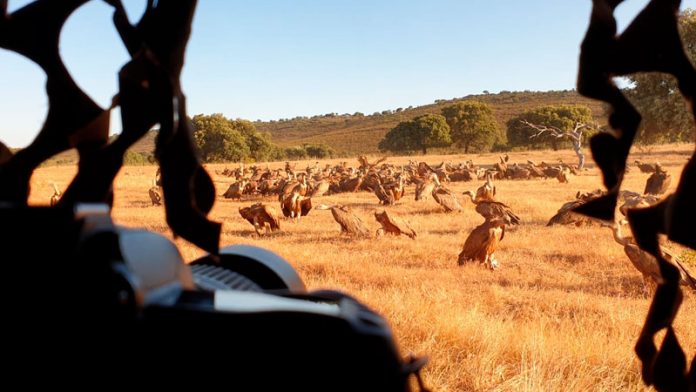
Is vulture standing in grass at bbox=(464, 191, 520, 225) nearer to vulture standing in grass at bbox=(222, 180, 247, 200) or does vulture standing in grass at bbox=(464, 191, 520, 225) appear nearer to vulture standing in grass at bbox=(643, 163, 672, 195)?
vulture standing in grass at bbox=(643, 163, 672, 195)

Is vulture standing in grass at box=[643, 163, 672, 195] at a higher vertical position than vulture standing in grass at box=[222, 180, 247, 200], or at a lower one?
higher

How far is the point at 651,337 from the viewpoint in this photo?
891 millimetres

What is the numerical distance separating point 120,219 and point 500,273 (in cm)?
1081

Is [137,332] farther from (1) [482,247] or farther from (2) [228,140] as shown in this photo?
(2) [228,140]

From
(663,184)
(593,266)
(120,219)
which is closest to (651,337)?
(593,266)

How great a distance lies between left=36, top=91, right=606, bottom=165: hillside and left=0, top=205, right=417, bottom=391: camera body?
78385 mm

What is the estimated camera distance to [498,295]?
675cm

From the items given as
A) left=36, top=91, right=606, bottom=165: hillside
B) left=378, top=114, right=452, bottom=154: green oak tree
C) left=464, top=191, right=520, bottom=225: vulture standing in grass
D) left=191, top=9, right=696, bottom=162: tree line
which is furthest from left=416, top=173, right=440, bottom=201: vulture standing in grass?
left=36, top=91, right=606, bottom=165: hillside

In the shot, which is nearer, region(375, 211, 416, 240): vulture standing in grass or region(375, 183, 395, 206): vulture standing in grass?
region(375, 211, 416, 240): vulture standing in grass

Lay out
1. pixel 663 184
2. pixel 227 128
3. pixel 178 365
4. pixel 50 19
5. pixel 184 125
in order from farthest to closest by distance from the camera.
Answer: pixel 227 128
pixel 663 184
pixel 50 19
pixel 184 125
pixel 178 365

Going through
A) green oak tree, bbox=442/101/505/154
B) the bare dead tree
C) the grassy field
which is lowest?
the grassy field

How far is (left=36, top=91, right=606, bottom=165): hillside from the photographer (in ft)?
282

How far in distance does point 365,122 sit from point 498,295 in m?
98.2

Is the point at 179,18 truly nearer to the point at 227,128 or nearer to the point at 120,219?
the point at 120,219
